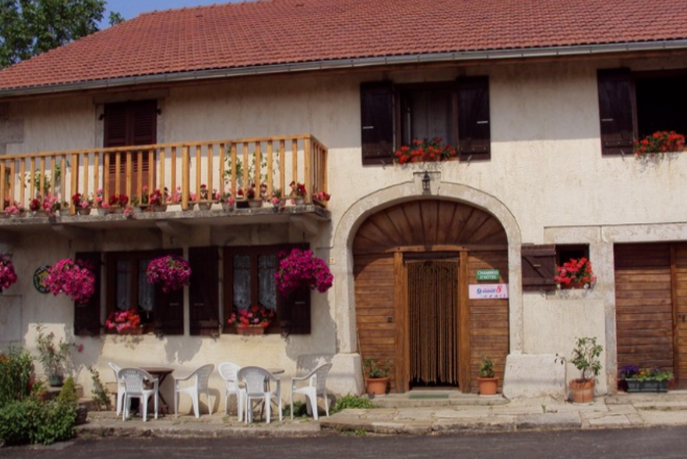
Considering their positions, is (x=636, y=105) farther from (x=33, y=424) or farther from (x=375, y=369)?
(x=33, y=424)

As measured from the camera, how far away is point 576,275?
11.9 meters

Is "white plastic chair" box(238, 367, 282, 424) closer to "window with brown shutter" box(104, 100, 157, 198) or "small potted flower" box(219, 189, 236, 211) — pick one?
"small potted flower" box(219, 189, 236, 211)

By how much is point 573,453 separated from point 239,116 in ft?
23.4

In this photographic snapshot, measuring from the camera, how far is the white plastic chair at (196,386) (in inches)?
461

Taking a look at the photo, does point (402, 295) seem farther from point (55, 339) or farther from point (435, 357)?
point (55, 339)

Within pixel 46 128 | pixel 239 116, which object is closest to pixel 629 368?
pixel 239 116

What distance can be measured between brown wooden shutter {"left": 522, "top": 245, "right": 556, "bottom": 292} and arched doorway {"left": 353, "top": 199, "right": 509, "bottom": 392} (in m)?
0.47

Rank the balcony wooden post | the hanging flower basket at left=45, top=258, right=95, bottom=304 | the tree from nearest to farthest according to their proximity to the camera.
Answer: the balcony wooden post, the hanging flower basket at left=45, top=258, right=95, bottom=304, the tree

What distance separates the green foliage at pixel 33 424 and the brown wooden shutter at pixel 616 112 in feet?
27.0

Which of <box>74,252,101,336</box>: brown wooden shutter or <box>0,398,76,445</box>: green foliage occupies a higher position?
<box>74,252,101,336</box>: brown wooden shutter

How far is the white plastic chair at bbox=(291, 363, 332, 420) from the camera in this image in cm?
1121

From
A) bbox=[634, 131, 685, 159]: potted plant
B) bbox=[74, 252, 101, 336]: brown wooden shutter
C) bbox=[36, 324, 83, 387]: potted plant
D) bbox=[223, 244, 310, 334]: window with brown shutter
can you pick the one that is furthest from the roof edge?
bbox=[36, 324, 83, 387]: potted plant

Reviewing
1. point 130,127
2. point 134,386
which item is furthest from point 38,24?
point 134,386

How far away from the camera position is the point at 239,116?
13.1 meters
